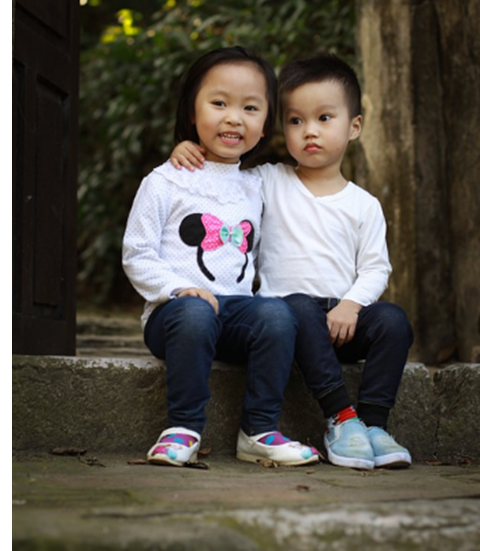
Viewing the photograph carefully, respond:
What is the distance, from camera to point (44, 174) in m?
2.80

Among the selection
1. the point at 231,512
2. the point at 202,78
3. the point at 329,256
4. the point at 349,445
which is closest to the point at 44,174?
the point at 202,78

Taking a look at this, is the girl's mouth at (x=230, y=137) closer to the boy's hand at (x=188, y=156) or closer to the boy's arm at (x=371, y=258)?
the boy's hand at (x=188, y=156)

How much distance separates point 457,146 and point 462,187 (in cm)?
19

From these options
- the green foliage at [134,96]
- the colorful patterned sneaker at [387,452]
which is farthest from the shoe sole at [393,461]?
the green foliage at [134,96]

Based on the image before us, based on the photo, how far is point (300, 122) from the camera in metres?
2.76

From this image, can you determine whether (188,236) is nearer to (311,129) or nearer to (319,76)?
(311,129)

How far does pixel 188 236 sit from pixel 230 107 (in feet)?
1.40

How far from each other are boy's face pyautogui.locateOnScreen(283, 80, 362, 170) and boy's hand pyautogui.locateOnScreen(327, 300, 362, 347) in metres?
0.50

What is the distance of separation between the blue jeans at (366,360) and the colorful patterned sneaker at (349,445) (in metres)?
0.05

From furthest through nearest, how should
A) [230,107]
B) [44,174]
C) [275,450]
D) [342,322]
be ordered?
1. [44,174]
2. [230,107]
3. [342,322]
4. [275,450]

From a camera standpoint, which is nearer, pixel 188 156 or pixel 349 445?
pixel 349 445

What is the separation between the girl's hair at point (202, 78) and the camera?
271 centimetres

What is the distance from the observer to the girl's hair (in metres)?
2.71

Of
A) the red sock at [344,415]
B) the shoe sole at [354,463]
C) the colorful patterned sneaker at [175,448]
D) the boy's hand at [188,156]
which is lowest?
the shoe sole at [354,463]
